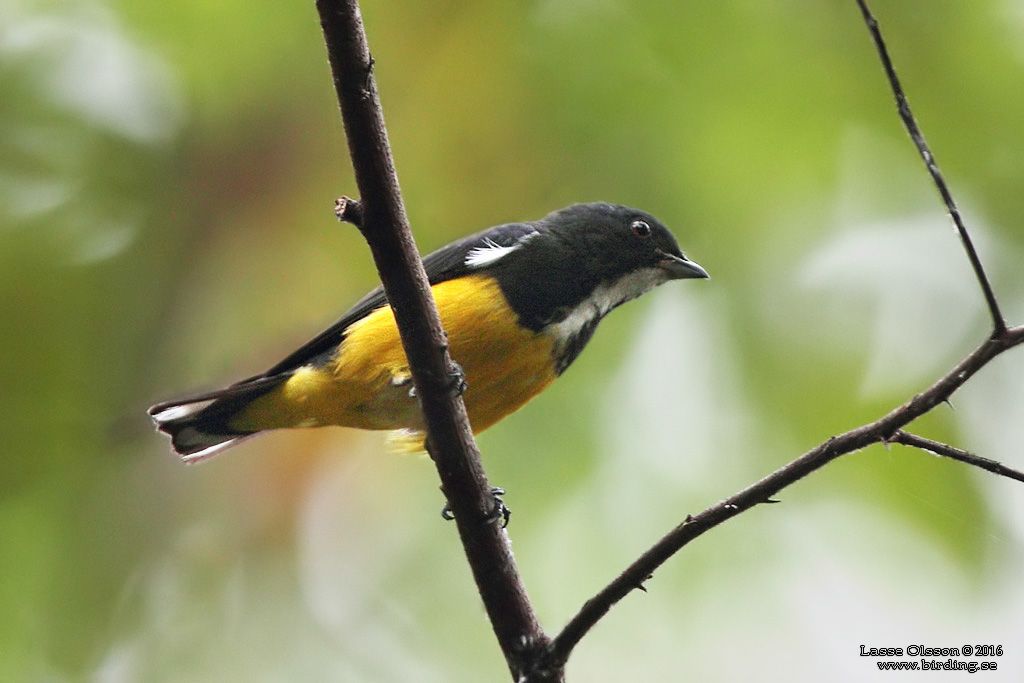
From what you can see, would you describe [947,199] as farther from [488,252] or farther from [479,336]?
[488,252]

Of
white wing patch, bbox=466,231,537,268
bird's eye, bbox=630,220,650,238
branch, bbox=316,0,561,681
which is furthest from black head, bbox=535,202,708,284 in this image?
branch, bbox=316,0,561,681

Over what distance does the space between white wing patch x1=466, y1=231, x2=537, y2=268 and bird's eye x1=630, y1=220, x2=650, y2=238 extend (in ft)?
2.23

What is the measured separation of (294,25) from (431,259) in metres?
2.22

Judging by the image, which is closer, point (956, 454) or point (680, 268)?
point (956, 454)

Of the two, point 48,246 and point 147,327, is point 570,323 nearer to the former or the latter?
point 147,327

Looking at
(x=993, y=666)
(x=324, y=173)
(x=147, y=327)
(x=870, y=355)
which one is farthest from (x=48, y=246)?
(x=993, y=666)

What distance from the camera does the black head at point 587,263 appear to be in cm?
482

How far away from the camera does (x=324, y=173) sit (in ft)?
21.4

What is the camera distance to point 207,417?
526 cm

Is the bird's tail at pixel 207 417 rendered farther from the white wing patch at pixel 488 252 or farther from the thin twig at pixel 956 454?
the thin twig at pixel 956 454

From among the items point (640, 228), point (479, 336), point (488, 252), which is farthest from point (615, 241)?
point (479, 336)

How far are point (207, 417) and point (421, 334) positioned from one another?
2.49 meters

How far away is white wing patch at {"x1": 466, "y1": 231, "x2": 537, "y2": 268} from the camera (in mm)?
4875

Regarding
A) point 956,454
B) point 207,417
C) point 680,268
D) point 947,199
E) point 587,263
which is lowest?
point 956,454
